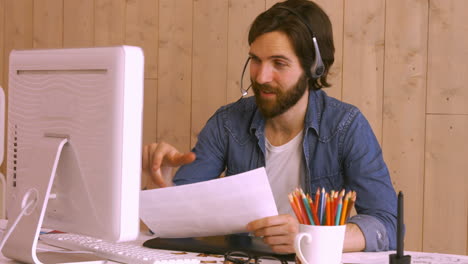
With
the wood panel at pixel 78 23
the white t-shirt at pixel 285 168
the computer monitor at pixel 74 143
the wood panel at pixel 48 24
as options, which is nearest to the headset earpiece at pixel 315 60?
the white t-shirt at pixel 285 168

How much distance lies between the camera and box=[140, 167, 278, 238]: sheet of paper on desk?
1.27 m

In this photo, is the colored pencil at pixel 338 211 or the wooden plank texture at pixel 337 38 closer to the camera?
the colored pencil at pixel 338 211

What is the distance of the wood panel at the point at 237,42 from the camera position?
2.57m

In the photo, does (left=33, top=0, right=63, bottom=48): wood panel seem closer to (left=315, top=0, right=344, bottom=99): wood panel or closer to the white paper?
(left=315, top=0, right=344, bottom=99): wood panel

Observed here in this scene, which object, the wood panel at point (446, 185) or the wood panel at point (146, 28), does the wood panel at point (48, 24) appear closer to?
the wood panel at point (146, 28)

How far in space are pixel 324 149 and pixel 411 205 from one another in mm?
694

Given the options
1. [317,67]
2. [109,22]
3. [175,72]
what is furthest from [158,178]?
[109,22]

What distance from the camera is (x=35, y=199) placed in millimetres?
1114

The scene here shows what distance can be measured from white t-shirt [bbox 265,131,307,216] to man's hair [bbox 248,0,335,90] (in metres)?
0.22

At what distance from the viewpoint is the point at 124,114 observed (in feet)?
3.31

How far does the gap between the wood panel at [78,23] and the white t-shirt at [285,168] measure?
134cm

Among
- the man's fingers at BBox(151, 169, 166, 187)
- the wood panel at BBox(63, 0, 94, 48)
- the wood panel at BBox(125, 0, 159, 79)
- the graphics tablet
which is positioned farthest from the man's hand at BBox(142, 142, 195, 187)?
the wood panel at BBox(63, 0, 94, 48)

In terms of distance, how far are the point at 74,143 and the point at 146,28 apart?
177 cm

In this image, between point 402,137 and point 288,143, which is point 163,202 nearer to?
point 288,143
